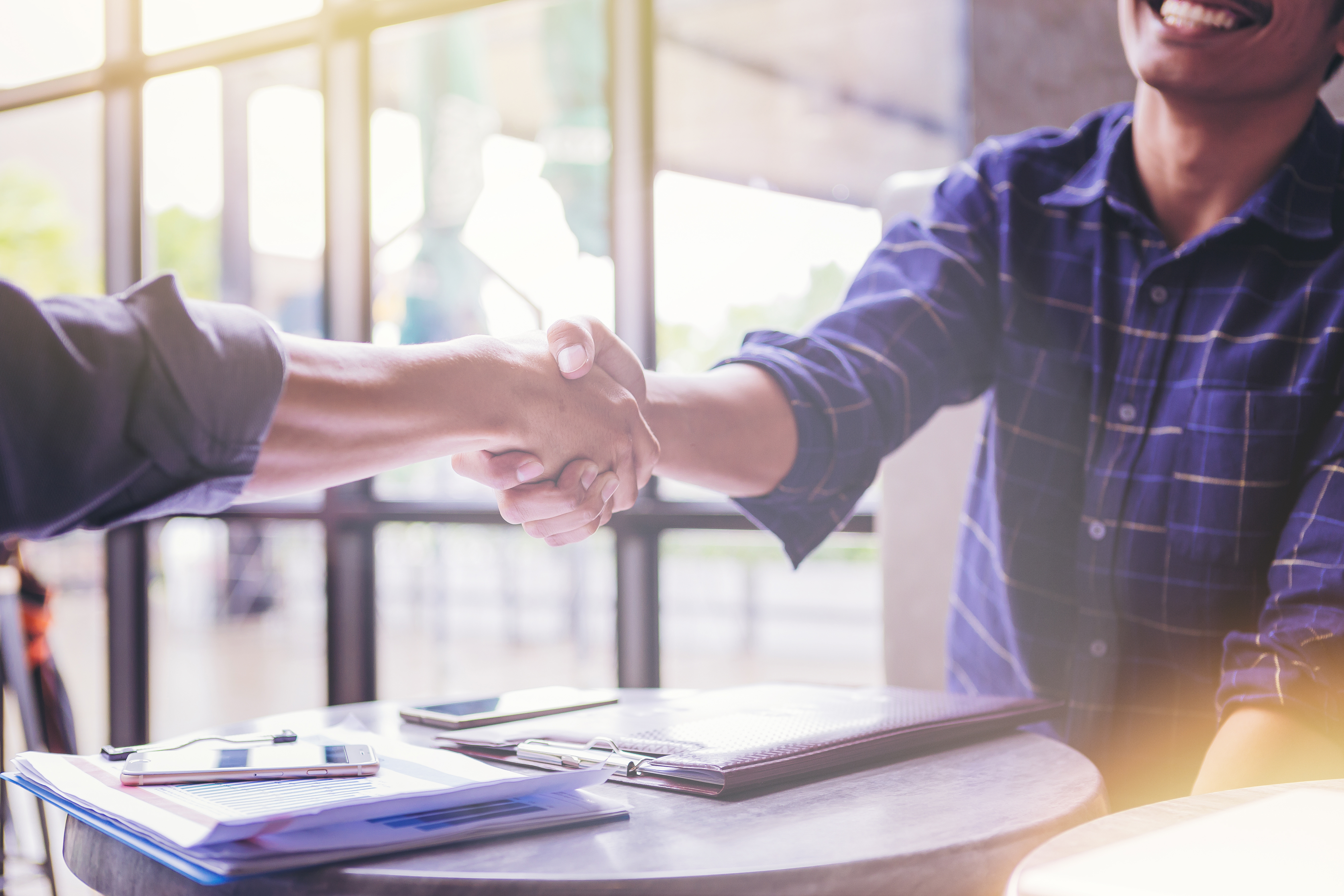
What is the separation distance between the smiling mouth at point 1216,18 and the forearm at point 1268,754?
2.63 ft

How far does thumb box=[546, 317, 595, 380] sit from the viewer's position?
44.8 inches

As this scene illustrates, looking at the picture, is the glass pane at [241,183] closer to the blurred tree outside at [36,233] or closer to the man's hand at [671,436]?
the blurred tree outside at [36,233]

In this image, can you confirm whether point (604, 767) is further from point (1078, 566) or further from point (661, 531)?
point (661, 531)

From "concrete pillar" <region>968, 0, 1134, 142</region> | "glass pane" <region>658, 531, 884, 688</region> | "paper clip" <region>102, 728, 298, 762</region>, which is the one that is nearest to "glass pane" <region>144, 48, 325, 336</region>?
"glass pane" <region>658, 531, 884, 688</region>

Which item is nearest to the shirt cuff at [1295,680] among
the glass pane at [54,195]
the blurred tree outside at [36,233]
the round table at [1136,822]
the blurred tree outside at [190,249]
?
the round table at [1136,822]

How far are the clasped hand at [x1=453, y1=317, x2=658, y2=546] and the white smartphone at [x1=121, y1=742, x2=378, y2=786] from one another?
1.26 feet

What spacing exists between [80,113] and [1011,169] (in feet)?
12.7

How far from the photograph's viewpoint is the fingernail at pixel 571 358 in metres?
1.13

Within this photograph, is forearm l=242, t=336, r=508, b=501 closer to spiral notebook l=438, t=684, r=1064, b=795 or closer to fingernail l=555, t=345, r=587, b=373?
fingernail l=555, t=345, r=587, b=373

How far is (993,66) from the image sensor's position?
2010 mm

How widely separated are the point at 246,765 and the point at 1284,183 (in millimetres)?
1344

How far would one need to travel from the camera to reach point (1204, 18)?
125 centimetres

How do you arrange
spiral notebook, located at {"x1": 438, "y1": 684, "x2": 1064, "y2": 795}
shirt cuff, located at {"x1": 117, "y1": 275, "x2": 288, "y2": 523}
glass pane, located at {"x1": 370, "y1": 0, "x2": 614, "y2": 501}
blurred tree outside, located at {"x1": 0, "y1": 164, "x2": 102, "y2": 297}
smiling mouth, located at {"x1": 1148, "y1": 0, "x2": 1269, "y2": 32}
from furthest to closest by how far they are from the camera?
blurred tree outside, located at {"x1": 0, "y1": 164, "x2": 102, "y2": 297} < glass pane, located at {"x1": 370, "y1": 0, "x2": 614, "y2": 501} < smiling mouth, located at {"x1": 1148, "y1": 0, "x2": 1269, "y2": 32} < spiral notebook, located at {"x1": 438, "y1": 684, "x2": 1064, "y2": 795} < shirt cuff, located at {"x1": 117, "y1": 275, "x2": 288, "y2": 523}

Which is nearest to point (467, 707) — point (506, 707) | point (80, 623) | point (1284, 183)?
point (506, 707)
